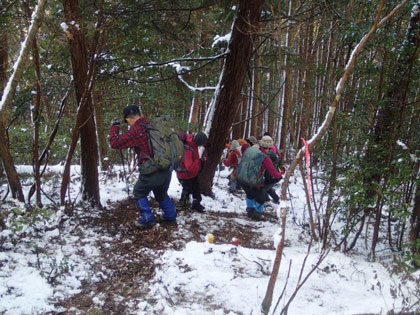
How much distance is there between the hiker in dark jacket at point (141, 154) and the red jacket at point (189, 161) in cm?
91

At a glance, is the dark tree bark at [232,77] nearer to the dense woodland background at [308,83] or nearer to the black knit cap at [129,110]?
the dense woodland background at [308,83]

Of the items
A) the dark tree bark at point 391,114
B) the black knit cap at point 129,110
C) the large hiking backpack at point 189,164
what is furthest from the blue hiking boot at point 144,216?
the dark tree bark at point 391,114

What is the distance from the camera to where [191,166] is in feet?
19.9

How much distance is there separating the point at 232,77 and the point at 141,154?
2.65 meters

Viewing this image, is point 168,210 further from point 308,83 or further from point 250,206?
point 308,83

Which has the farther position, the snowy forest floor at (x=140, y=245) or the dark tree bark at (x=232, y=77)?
the dark tree bark at (x=232, y=77)

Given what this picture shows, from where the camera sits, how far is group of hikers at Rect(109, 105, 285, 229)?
189 inches

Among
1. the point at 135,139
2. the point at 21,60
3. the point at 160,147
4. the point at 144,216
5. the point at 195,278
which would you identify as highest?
the point at 21,60

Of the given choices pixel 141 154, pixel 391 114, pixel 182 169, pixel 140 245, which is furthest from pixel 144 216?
pixel 391 114

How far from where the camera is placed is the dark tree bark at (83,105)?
453cm

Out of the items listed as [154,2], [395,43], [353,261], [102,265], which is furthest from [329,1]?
[102,265]

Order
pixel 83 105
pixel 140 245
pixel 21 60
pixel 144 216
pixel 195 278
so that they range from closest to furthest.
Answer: pixel 21 60
pixel 195 278
pixel 140 245
pixel 83 105
pixel 144 216

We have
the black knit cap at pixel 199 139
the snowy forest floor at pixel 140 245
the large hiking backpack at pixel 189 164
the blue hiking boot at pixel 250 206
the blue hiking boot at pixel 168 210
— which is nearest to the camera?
the snowy forest floor at pixel 140 245

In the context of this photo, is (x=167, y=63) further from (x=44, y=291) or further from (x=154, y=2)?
(x=44, y=291)
